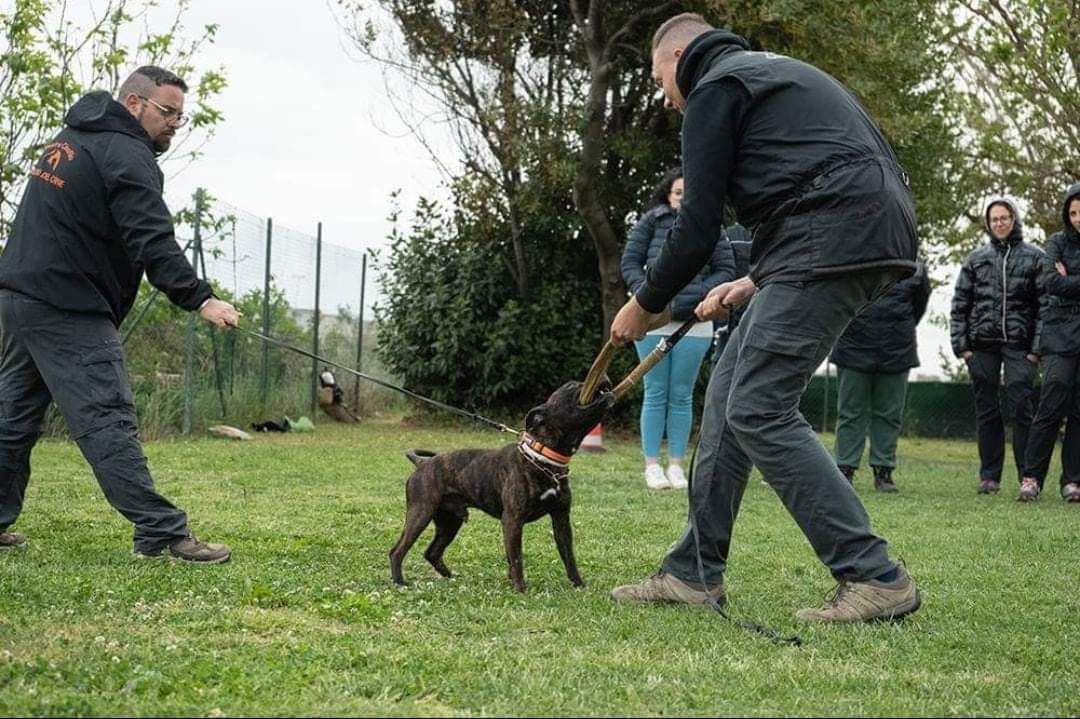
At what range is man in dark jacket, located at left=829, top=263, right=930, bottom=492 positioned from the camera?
1023 cm

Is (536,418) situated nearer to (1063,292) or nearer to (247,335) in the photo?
(1063,292)

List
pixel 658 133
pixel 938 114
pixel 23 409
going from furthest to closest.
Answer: pixel 938 114 < pixel 658 133 < pixel 23 409

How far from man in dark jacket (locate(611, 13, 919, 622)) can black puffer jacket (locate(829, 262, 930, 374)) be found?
557 centimetres

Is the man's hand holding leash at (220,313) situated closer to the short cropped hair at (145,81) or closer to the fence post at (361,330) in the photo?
the short cropped hair at (145,81)

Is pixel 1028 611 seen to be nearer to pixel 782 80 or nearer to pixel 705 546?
pixel 705 546

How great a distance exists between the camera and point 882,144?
4.77m

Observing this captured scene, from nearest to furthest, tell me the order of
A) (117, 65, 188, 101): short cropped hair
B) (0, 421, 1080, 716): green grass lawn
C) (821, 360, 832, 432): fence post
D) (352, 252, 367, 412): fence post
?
(0, 421, 1080, 716): green grass lawn < (117, 65, 188, 101): short cropped hair < (352, 252, 367, 412): fence post < (821, 360, 832, 432): fence post

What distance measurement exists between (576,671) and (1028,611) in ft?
7.35

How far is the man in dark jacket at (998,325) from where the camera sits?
1048 cm

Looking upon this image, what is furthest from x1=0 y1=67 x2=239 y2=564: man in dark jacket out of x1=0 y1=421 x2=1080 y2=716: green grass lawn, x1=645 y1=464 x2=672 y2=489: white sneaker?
x1=645 y1=464 x2=672 y2=489: white sneaker

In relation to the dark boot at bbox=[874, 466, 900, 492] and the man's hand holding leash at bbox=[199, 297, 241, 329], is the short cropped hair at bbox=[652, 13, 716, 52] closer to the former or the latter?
the man's hand holding leash at bbox=[199, 297, 241, 329]

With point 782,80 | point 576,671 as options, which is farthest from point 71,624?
point 782,80

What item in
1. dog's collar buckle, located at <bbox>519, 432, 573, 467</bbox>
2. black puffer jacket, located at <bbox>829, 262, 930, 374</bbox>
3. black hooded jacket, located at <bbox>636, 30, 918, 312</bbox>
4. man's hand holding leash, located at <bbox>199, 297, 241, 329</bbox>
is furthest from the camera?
black puffer jacket, located at <bbox>829, 262, 930, 374</bbox>

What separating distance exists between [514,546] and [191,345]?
9.02m
